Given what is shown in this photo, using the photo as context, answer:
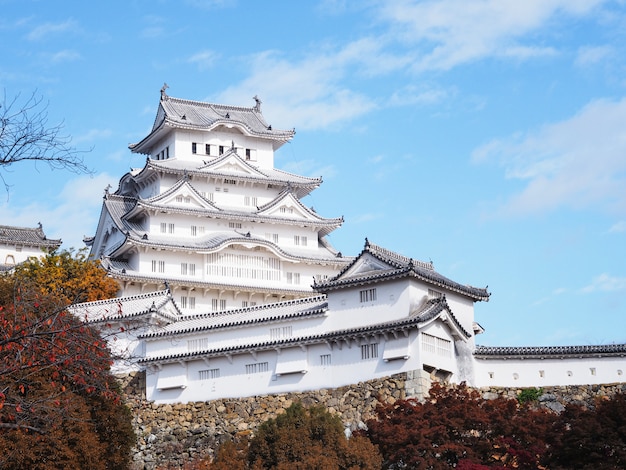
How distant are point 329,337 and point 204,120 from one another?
2560 centimetres

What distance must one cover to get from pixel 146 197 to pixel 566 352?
2799 centimetres

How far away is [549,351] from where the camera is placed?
126 feet

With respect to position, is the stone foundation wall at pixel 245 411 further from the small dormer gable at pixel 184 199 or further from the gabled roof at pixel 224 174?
the gabled roof at pixel 224 174

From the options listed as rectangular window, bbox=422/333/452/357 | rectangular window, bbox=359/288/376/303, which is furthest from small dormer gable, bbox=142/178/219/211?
rectangular window, bbox=422/333/452/357

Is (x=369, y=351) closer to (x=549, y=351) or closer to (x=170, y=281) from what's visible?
Result: (x=549, y=351)

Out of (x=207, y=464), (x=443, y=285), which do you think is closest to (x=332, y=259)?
(x=443, y=285)

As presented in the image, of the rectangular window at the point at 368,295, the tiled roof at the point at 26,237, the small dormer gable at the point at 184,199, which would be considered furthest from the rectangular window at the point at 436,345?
the tiled roof at the point at 26,237

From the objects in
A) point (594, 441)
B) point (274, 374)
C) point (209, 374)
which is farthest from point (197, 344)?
point (594, 441)

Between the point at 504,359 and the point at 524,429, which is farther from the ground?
the point at 504,359

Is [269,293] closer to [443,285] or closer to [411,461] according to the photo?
[443,285]

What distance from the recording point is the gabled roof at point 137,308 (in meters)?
42.5

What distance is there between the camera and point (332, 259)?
56.3m

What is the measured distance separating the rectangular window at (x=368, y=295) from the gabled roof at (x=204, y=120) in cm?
2371

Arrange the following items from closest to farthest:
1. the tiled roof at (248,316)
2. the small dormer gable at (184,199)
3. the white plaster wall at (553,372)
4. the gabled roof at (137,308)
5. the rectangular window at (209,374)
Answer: the white plaster wall at (553,372), the rectangular window at (209,374), the tiled roof at (248,316), the gabled roof at (137,308), the small dormer gable at (184,199)
